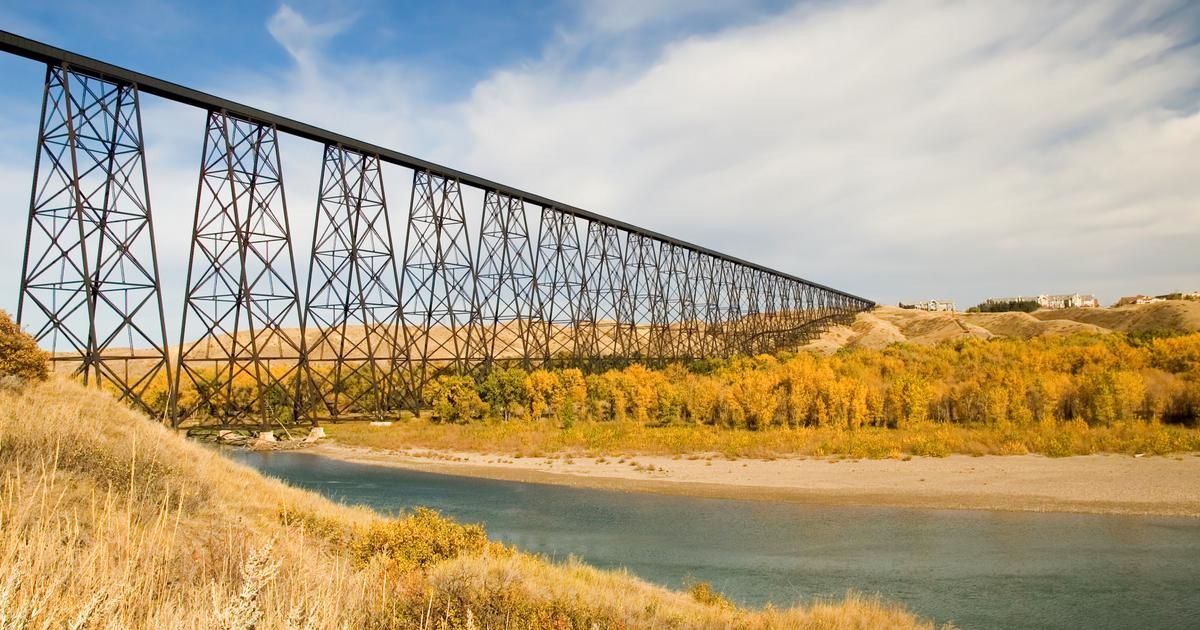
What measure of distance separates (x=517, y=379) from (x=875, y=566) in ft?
73.5

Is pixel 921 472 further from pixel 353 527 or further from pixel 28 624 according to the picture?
pixel 28 624

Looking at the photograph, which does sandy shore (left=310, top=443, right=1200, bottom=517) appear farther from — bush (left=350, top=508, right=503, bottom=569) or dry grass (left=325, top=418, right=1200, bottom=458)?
bush (left=350, top=508, right=503, bottom=569)

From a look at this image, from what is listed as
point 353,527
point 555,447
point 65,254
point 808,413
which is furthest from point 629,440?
point 353,527

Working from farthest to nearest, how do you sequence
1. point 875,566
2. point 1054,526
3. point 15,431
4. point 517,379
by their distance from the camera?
→ 1. point 517,379
2. point 1054,526
3. point 875,566
4. point 15,431

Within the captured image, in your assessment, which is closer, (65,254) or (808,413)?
(65,254)

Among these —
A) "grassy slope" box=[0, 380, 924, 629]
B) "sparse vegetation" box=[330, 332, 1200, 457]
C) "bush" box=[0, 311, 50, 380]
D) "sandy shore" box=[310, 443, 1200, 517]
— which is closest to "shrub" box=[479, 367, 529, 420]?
"sparse vegetation" box=[330, 332, 1200, 457]

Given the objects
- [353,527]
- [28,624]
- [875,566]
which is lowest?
[875,566]

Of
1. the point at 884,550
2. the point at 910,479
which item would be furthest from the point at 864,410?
the point at 884,550

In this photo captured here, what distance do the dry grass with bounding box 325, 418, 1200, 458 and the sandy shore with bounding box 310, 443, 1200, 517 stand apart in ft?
2.75

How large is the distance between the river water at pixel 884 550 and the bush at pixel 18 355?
19.3ft

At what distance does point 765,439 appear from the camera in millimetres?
25266

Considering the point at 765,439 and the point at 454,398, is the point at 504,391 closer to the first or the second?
the point at 454,398

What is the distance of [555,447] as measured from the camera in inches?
1048

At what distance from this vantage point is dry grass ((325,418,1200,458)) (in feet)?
69.9
